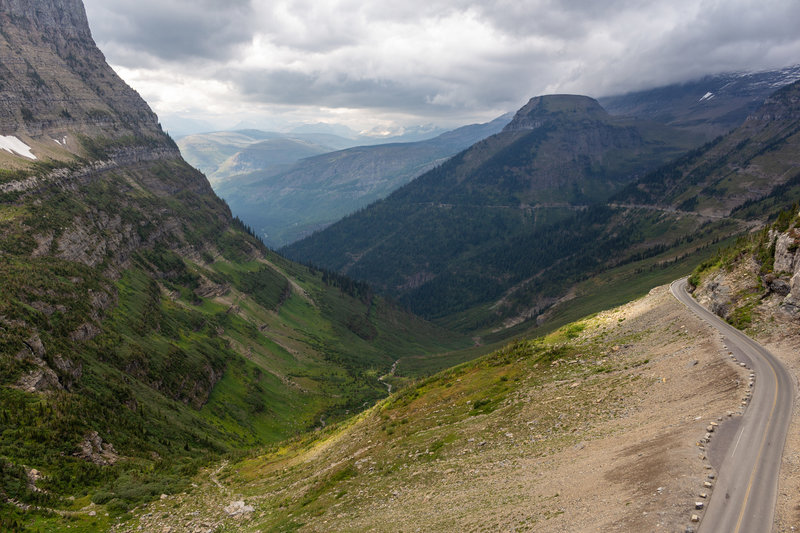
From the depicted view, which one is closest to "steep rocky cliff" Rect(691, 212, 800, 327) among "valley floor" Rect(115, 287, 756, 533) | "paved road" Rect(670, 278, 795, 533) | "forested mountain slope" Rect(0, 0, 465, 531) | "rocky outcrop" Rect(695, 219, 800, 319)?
"rocky outcrop" Rect(695, 219, 800, 319)

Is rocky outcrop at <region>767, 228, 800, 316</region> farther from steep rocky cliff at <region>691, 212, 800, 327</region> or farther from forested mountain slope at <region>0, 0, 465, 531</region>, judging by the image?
forested mountain slope at <region>0, 0, 465, 531</region>

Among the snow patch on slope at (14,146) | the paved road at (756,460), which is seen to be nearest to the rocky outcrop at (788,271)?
the paved road at (756,460)

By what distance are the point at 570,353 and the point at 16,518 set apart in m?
62.0

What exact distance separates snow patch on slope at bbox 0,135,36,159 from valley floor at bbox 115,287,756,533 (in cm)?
17901

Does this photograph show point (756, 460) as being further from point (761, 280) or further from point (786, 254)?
point (761, 280)

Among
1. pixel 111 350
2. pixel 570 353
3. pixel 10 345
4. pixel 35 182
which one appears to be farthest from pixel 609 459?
pixel 35 182

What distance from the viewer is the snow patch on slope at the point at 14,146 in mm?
162288

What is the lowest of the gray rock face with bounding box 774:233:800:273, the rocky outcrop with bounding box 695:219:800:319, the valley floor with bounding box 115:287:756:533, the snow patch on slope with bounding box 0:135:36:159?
the valley floor with bounding box 115:287:756:533

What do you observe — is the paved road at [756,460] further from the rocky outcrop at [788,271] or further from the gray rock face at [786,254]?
the gray rock face at [786,254]

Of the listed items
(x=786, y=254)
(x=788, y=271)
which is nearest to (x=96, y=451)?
(x=788, y=271)

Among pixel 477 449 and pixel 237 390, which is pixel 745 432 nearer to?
pixel 477 449

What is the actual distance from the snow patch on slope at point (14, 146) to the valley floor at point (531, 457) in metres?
179

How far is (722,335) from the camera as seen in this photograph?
5122 cm

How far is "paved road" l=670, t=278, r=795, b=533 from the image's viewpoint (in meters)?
23.5
